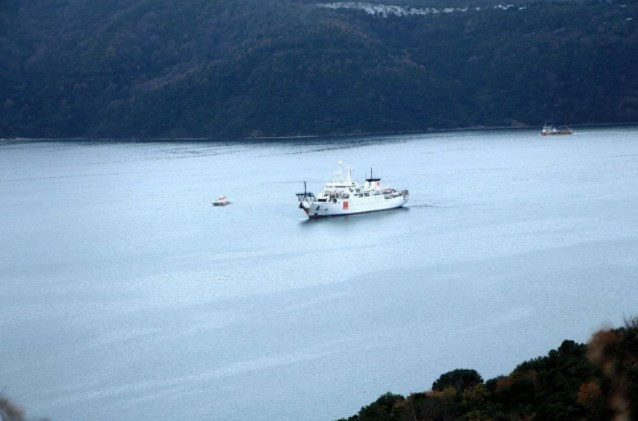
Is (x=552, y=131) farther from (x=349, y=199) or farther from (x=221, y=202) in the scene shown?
(x=349, y=199)

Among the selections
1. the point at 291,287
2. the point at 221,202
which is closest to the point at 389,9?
the point at 221,202

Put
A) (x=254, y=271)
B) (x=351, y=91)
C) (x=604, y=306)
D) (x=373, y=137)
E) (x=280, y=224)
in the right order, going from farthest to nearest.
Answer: (x=351, y=91) → (x=373, y=137) → (x=280, y=224) → (x=254, y=271) → (x=604, y=306)

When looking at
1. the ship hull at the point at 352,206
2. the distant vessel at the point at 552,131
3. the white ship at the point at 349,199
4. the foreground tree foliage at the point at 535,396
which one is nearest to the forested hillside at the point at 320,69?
the distant vessel at the point at 552,131

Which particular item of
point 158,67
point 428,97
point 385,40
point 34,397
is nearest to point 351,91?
point 428,97

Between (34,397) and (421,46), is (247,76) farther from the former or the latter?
(34,397)

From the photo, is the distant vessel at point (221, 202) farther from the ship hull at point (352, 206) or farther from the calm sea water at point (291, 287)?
the ship hull at point (352, 206)
